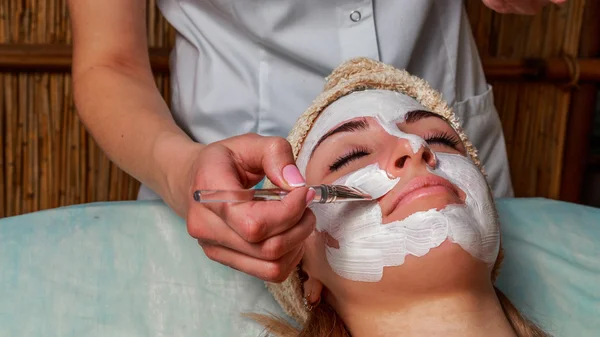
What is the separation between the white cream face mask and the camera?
0.85 metres

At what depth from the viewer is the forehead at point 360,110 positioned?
1.01 meters

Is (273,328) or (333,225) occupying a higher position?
(333,225)

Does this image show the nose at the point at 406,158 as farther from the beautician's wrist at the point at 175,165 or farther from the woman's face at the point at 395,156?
the beautician's wrist at the point at 175,165

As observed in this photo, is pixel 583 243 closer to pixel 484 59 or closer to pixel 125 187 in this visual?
pixel 484 59

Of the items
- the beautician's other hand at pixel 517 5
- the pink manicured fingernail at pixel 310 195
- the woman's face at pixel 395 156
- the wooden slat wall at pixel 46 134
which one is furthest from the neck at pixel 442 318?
the wooden slat wall at pixel 46 134

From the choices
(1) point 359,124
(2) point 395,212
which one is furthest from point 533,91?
(2) point 395,212

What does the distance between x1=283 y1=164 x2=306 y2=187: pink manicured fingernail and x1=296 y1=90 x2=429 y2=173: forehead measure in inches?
10.7

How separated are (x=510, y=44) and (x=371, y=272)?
117 cm

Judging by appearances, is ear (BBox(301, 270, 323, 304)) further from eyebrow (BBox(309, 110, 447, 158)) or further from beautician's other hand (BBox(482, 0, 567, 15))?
beautician's other hand (BBox(482, 0, 567, 15))

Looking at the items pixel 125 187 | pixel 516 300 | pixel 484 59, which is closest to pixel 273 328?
pixel 516 300

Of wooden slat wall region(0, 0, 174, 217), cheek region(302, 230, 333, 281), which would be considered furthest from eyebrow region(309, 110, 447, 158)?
wooden slat wall region(0, 0, 174, 217)

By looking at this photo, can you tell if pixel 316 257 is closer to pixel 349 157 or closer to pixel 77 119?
pixel 349 157

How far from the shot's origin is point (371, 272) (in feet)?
2.87

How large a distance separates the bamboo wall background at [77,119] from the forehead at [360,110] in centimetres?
76
